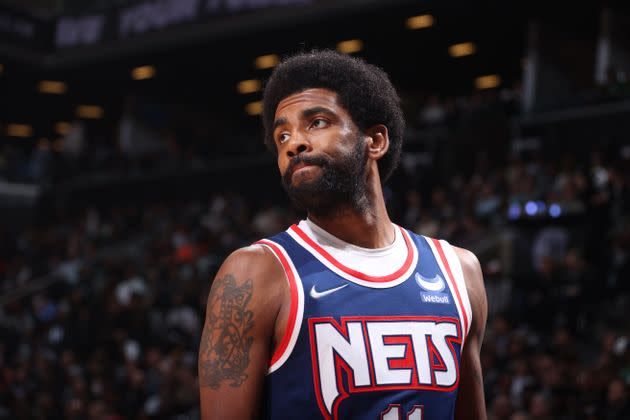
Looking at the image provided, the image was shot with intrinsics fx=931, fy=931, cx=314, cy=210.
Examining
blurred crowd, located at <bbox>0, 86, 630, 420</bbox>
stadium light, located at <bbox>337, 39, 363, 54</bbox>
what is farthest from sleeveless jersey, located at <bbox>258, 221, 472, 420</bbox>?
stadium light, located at <bbox>337, 39, 363, 54</bbox>

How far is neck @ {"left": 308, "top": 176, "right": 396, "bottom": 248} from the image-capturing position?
2721 millimetres

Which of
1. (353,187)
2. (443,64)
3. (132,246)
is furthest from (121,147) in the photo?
(353,187)

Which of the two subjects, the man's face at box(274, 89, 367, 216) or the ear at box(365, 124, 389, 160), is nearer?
the man's face at box(274, 89, 367, 216)

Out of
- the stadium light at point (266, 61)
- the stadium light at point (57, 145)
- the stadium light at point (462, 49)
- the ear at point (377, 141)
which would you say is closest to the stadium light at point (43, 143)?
the stadium light at point (57, 145)

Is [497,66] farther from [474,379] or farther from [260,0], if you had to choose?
[474,379]

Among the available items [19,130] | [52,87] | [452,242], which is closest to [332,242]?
[452,242]

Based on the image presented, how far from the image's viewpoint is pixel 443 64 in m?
19.8

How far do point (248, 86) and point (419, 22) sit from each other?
6.88 metres

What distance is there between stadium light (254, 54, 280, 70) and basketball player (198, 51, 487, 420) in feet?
53.2

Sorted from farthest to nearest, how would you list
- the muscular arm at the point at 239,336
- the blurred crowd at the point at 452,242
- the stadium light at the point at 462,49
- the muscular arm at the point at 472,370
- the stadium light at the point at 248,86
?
the stadium light at the point at 248,86, the stadium light at the point at 462,49, the blurred crowd at the point at 452,242, the muscular arm at the point at 472,370, the muscular arm at the point at 239,336

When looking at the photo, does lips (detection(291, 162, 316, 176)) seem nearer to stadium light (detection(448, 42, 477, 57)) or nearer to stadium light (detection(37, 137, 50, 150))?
A: stadium light (detection(448, 42, 477, 57))

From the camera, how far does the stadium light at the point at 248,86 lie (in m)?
21.7

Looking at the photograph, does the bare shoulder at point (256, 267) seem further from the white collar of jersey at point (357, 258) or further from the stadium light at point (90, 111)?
the stadium light at point (90, 111)

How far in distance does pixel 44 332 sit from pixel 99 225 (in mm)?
4967
